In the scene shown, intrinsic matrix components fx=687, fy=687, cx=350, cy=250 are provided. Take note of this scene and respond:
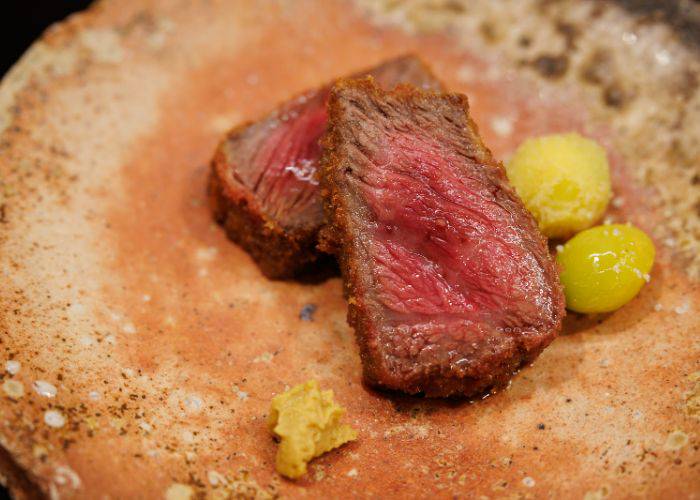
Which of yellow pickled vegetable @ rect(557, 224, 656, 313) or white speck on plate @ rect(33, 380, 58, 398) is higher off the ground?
white speck on plate @ rect(33, 380, 58, 398)

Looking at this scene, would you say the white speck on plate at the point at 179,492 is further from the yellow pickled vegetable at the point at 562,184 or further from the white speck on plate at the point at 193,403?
the yellow pickled vegetable at the point at 562,184

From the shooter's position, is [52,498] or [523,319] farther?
[523,319]

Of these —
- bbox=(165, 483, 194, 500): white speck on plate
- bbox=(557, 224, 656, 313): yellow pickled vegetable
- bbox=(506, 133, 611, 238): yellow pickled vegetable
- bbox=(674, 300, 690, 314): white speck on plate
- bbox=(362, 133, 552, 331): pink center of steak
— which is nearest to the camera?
bbox=(165, 483, 194, 500): white speck on plate

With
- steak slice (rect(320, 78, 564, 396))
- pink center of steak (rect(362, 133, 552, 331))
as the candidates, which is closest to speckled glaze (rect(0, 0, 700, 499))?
steak slice (rect(320, 78, 564, 396))

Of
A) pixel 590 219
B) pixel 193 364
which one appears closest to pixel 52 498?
pixel 193 364

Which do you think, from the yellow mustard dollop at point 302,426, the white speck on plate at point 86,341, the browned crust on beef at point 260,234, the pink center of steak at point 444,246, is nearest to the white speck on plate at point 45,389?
the white speck on plate at point 86,341

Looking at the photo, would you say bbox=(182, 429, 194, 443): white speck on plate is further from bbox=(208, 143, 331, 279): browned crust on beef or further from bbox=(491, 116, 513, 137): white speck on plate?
bbox=(491, 116, 513, 137): white speck on plate

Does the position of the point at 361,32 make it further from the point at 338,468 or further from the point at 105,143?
the point at 338,468
